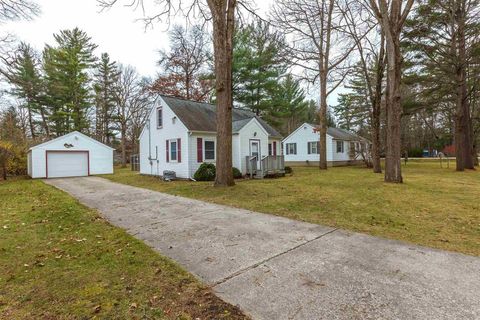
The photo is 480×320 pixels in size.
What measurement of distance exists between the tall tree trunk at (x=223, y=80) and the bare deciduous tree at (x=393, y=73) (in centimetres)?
647

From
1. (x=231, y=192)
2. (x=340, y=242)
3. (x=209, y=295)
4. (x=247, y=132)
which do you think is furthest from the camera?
(x=247, y=132)

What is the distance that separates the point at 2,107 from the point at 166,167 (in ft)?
71.6

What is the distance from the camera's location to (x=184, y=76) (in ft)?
89.9

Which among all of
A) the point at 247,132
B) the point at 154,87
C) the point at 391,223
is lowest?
the point at 391,223

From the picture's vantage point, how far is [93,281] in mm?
2887

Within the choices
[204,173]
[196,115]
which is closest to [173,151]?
[196,115]

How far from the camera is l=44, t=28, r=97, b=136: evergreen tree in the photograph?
28109 millimetres

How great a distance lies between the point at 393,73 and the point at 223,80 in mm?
7161

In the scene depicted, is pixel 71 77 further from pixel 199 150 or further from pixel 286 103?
pixel 286 103

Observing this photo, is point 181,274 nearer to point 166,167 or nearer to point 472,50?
point 166,167

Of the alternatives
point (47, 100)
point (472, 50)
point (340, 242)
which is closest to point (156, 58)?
point (47, 100)

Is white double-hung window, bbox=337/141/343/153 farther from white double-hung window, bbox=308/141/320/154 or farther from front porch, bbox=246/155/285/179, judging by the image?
front porch, bbox=246/155/285/179

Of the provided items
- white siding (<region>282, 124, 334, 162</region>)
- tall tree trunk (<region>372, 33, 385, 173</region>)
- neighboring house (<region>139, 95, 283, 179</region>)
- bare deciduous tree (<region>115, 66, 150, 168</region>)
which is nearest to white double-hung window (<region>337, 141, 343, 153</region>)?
white siding (<region>282, 124, 334, 162</region>)

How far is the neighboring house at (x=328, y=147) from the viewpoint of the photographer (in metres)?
25.8
